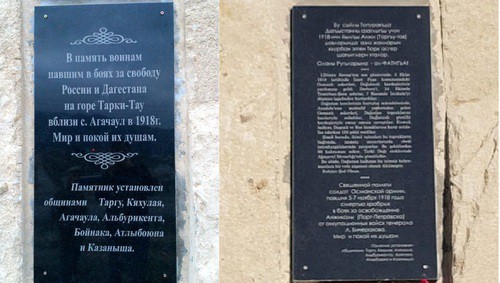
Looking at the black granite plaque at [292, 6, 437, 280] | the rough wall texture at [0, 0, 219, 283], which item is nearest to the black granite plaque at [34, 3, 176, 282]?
the rough wall texture at [0, 0, 219, 283]

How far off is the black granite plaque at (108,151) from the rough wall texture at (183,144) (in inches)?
2.4

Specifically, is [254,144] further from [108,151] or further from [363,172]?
[108,151]

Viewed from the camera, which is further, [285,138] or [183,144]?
[285,138]

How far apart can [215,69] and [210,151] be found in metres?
0.45

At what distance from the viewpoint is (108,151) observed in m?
3.43

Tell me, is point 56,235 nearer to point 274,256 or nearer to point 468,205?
point 274,256

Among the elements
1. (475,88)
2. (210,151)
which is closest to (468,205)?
(475,88)

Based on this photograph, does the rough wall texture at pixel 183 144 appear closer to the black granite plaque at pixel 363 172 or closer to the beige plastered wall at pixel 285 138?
the beige plastered wall at pixel 285 138

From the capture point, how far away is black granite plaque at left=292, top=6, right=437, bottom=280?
349 centimetres

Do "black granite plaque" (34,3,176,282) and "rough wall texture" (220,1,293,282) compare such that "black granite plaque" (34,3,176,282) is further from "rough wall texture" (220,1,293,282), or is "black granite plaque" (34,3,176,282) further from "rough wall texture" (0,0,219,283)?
"rough wall texture" (220,1,293,282)

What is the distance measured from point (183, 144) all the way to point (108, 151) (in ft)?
1.35

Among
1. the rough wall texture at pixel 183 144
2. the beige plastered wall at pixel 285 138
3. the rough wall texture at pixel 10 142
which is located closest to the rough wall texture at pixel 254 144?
the beige plastered wall at pixel 285 138

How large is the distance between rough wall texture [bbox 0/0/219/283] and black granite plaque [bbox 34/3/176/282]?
61mm

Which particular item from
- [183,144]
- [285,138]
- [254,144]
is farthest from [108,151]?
[285,138]
